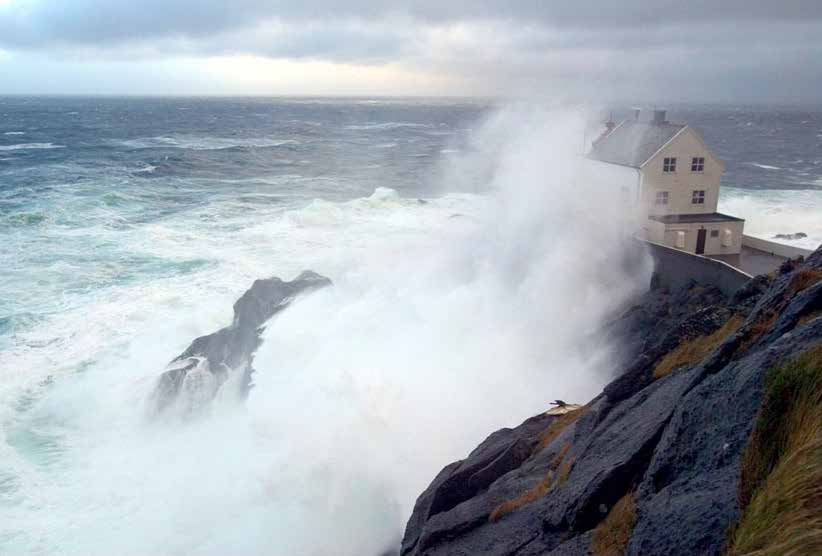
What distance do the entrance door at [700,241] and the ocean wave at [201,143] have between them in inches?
2378

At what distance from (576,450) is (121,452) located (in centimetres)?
1288

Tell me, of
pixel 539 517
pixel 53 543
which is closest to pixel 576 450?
pixel 539 517

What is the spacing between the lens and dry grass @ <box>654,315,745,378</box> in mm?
9398

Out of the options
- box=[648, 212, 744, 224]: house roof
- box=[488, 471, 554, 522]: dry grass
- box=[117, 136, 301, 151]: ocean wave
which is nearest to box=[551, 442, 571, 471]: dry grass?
box=[488, 471, 554, 522]: dry grass

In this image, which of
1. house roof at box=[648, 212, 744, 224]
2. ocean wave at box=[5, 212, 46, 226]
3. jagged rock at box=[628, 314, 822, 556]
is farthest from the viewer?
ocean wave at box=[5, 212, 46, 226]

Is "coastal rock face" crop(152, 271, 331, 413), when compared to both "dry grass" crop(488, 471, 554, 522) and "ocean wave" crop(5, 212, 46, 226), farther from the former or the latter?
"ocean wave" crop(5, 212, 46, 226)

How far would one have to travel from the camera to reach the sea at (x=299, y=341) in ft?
47.4

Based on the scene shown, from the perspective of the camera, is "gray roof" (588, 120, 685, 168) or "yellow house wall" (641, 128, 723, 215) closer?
"yellow house wall" (641, 128, 723, 215)

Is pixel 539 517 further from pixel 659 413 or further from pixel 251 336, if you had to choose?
pixel 251 336

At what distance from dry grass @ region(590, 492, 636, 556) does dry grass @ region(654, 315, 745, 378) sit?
306cm

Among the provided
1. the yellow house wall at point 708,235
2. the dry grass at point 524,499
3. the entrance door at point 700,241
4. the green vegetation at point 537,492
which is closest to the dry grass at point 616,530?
the green vegetation at point 537,492

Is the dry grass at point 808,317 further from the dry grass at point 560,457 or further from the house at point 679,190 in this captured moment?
the house at point 679,190

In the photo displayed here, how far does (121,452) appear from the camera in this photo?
1705 cm

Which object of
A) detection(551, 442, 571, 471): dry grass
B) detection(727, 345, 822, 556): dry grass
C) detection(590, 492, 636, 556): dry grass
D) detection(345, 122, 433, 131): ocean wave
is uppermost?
detection(345, 122, 433, 131): ocean wave
